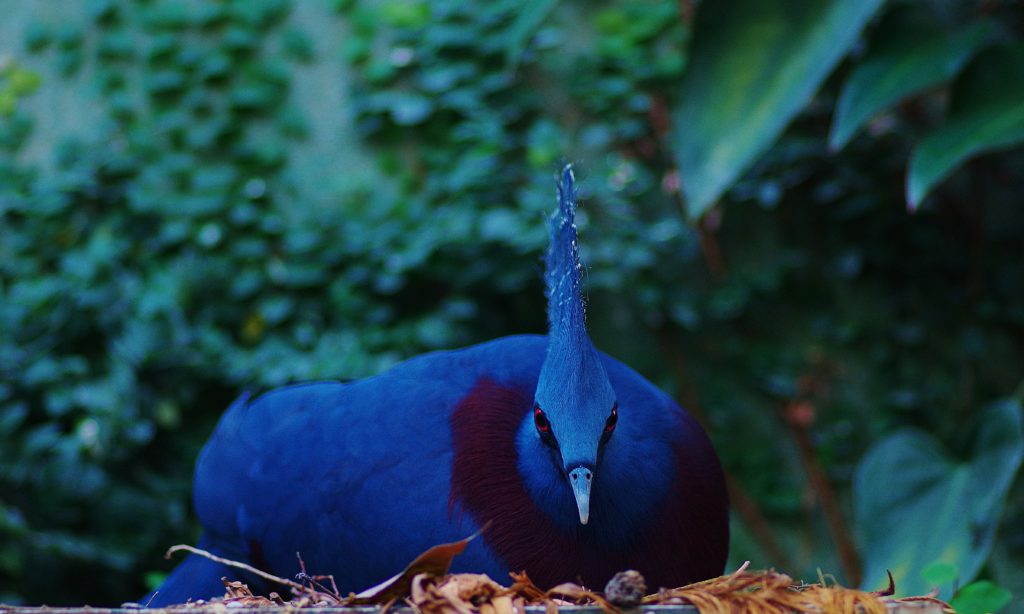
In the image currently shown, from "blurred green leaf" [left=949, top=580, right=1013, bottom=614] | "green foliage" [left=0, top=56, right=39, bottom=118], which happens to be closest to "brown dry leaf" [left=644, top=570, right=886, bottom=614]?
"blurred green leaf" [left=949, top=580, right=1013, bottom=614]

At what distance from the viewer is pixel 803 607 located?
104cm

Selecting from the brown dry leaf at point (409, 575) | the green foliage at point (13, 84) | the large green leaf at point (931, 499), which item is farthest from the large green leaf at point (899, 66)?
the green foliage at point (13, 84)

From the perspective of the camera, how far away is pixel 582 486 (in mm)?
1297

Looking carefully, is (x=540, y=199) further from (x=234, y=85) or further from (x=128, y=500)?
(x=128, y=500)

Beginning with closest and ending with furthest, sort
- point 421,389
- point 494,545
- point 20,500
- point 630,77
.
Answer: point 494,545, point 421,389, point 20,500, point 630,77

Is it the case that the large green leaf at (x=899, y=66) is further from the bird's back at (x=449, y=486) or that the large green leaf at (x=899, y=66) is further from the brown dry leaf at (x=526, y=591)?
the brown dry leaf at (x=526, y=591)

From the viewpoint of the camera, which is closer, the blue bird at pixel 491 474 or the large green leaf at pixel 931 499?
the blue bird at pixel 491 474

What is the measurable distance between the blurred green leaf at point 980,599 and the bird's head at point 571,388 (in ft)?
1.97

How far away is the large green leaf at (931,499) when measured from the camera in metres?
2.16

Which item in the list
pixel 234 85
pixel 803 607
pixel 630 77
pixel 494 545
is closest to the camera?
pixel 803 607

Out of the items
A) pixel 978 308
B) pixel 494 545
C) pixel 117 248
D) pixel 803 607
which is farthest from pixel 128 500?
pixel 978 308

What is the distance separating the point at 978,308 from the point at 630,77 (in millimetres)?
1287

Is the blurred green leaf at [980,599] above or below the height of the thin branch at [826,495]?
above

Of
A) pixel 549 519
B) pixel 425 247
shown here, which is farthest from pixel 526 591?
pixel 425 247
